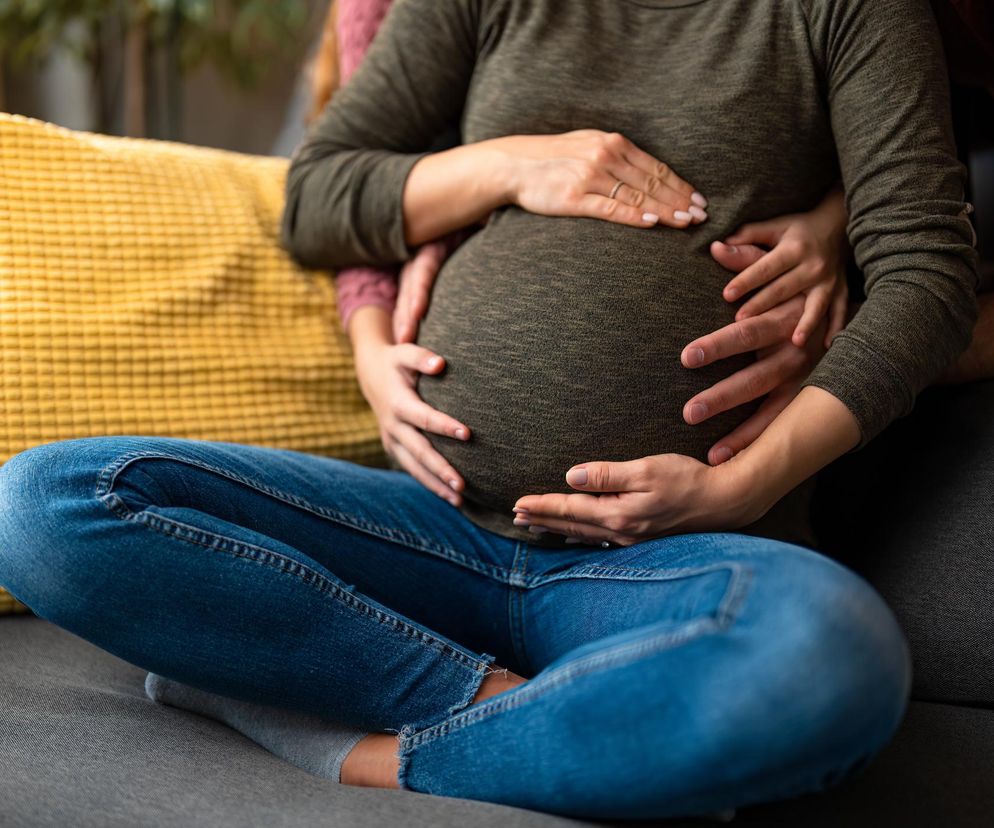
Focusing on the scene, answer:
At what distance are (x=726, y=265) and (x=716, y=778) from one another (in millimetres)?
473

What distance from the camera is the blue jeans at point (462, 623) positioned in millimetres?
580

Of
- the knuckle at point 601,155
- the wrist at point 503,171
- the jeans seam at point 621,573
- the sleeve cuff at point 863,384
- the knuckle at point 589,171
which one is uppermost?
the knuckle at point 601,155

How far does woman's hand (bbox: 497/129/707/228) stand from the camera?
2.89ft

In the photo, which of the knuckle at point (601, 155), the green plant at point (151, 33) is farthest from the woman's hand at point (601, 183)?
the green plant at point (151, 33)

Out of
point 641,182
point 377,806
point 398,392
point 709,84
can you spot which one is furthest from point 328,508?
point 709,84

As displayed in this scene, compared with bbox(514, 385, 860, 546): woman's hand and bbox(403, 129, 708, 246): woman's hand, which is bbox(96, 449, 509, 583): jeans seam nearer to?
bbox(514, 385, 860, 546): woman's hand

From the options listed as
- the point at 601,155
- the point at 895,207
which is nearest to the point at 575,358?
the point at 601,155

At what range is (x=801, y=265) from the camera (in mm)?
909

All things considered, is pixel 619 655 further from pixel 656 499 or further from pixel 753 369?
pixel 753 369

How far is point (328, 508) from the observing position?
861 millimetres

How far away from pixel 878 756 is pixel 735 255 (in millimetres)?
444

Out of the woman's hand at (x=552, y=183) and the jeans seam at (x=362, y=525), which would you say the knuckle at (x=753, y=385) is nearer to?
the woman's hand at (x=552, y=183)

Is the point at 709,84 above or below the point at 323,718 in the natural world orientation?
above

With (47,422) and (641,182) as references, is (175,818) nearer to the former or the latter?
(47,422)
